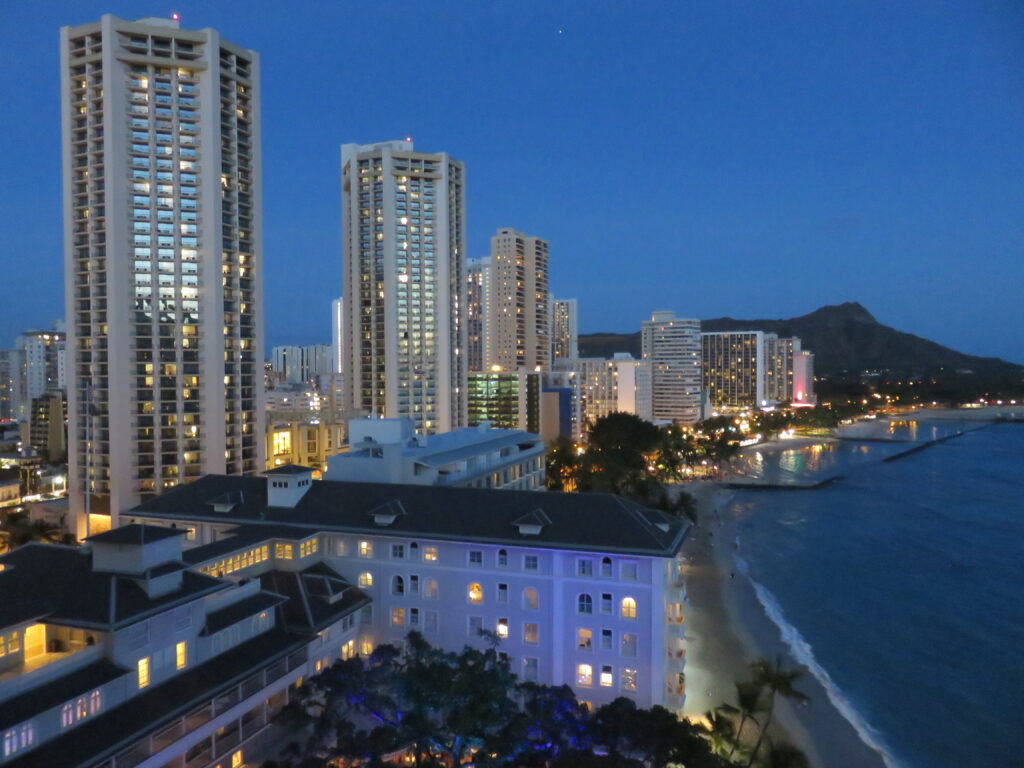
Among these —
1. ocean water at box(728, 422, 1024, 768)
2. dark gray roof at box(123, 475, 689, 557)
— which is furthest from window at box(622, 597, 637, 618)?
ocean water at box(728, 422, 1024, 768)

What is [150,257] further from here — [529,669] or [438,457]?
[529,669]

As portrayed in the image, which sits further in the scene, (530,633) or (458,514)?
(458,514)

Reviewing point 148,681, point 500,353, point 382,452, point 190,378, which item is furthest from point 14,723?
point 500,353

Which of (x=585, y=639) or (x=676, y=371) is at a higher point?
(x=676, y=371)

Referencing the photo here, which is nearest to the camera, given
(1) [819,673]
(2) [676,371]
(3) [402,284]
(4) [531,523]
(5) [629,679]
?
(5) [629,679]

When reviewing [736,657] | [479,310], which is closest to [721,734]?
[736,657]

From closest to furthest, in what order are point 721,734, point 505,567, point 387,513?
point 721,734 → point 505,567 → point 387,513

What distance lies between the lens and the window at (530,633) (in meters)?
24.2

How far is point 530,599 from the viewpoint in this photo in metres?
24.4

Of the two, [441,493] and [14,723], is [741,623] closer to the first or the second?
[441,493]

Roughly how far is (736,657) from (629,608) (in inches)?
434

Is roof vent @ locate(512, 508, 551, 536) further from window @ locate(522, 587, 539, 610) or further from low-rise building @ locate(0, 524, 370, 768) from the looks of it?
low-rise building @ locate(0, 524, 370, 768)

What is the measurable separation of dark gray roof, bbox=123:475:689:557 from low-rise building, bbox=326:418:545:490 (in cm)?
515

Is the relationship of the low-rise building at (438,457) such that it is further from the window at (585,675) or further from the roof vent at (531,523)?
the window at (585,675)
